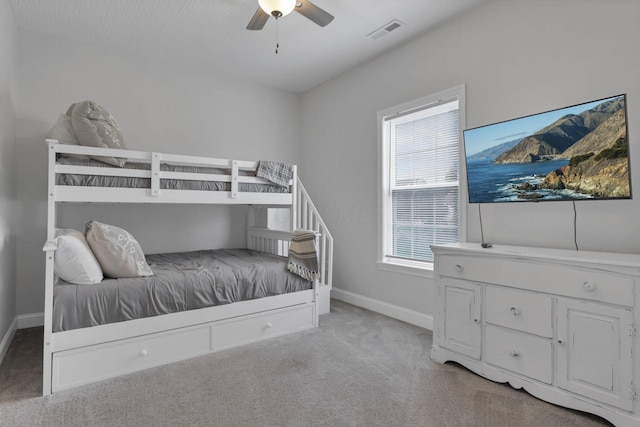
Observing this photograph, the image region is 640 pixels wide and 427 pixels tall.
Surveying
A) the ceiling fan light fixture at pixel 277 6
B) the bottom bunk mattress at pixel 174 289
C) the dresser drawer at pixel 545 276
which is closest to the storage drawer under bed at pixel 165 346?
the bottom bunk mattress at pixel 174 289

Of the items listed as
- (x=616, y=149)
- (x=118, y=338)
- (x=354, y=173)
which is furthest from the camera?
(x=354, y=173)

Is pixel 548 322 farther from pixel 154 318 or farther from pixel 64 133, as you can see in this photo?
pixel 64 133

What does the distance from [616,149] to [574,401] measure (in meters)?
1.36

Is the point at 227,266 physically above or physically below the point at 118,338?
above

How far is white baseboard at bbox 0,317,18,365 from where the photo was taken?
2400mm

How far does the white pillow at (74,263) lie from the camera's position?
209cm

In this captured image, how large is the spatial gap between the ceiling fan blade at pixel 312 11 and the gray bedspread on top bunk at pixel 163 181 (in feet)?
4.35

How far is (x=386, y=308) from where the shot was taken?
348 cm

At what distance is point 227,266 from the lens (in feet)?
9.22

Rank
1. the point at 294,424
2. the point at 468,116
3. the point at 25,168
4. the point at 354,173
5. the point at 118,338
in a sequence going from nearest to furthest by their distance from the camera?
1. the point at 294,424
2. the point at 118,338
3. the point at 468,116
4. the point at 25,168
5. the point at 354,173

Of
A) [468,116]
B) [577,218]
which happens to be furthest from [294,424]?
[468,116]

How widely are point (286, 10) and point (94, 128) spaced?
164 centimetres

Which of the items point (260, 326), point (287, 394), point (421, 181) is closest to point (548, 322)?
point (287, 394)

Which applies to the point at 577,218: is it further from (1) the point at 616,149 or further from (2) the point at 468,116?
(2) the point at 468,116
